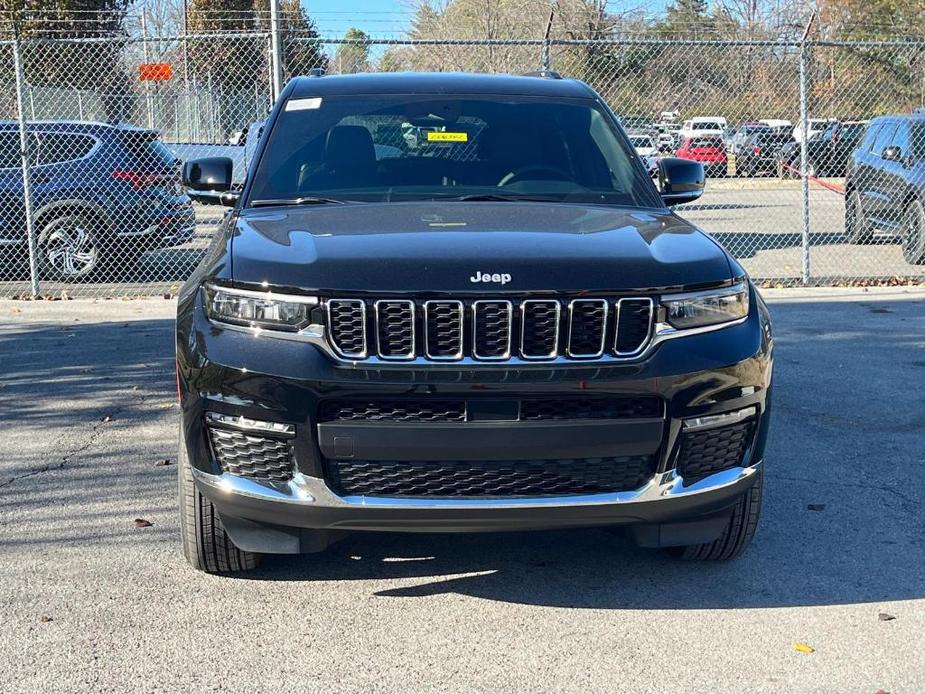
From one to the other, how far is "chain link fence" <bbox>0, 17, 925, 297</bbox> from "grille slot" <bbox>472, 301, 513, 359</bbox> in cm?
193

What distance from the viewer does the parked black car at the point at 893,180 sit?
1328cm

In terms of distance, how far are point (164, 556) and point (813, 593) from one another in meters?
2.37

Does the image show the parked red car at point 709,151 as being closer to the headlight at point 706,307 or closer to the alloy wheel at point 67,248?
the alloy wheel at point 67,248

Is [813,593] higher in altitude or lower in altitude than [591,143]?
lower

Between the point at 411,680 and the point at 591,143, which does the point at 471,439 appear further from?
the point at 591,143

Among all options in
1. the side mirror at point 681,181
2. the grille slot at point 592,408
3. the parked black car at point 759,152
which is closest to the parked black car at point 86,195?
the side mirror at point 681,181

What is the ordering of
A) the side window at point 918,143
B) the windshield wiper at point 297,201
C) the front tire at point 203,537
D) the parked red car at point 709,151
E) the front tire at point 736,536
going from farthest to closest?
the parked red car at point 709,151 → the side window at point 918,143 → the windshield wiper at point 297,201 → the front tire at point 736,536 → the front tire at point 203,537

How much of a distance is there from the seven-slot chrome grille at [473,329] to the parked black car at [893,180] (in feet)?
34.3

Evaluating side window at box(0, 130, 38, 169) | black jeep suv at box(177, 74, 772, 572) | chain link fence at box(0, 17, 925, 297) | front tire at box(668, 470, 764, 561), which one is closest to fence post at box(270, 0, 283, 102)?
chain link fence at box(0, 17, 925, 297)

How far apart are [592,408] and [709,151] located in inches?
1061

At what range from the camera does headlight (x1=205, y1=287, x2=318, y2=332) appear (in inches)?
147

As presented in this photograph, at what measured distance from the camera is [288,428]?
3.71 m

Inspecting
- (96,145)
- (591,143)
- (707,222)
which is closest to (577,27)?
(707,222)

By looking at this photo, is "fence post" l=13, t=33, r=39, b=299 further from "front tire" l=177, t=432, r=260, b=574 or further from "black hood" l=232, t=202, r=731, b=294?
"front tire" l=177, t=432, r=260, b=574
